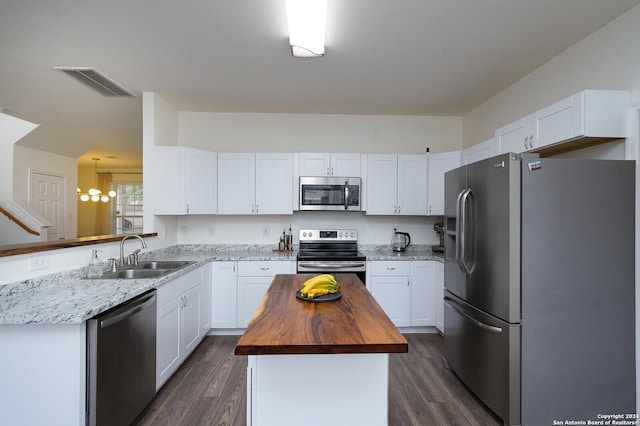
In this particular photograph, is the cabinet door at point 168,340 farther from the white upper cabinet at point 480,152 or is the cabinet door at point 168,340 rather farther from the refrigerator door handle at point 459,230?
the white upper cabinet at point 480,152

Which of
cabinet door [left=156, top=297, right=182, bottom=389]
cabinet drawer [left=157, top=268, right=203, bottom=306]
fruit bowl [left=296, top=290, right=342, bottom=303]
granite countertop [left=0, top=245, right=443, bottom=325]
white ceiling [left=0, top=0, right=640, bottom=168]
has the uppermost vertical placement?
white ceiling [left=0, top=0, right=640, bottom=168]

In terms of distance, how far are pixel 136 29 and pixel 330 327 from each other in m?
2.47

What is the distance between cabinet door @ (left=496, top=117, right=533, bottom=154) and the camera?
2217mm

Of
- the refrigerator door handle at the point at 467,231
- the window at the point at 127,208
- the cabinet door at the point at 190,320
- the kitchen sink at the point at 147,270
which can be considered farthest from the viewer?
the window at the point at 127,208

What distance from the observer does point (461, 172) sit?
2.24m

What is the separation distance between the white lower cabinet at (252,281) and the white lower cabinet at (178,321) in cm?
38

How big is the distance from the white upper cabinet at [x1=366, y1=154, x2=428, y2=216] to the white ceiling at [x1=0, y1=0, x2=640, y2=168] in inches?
27.2

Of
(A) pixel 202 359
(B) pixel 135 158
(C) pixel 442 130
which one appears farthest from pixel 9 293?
(B) pixel 135 158

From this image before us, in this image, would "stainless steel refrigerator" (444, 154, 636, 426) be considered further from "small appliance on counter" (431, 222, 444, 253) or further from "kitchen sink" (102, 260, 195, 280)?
"kitchen sink" (102, 260, 195, 280)

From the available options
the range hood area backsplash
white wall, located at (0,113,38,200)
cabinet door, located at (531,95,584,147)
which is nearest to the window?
white wall, located at (0,113,38,200)

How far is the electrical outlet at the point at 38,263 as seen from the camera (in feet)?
5.79

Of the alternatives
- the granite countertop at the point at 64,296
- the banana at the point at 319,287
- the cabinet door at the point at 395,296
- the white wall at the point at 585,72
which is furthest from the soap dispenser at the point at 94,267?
the white wall at the point at 585,72

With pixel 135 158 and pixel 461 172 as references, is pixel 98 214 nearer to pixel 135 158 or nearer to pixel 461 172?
pixel 135 158

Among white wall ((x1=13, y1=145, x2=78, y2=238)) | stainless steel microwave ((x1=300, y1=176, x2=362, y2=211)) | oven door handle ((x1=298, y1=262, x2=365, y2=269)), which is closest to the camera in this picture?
oven door handle ((x1=298, y1=262, x2=365, y2=269))
